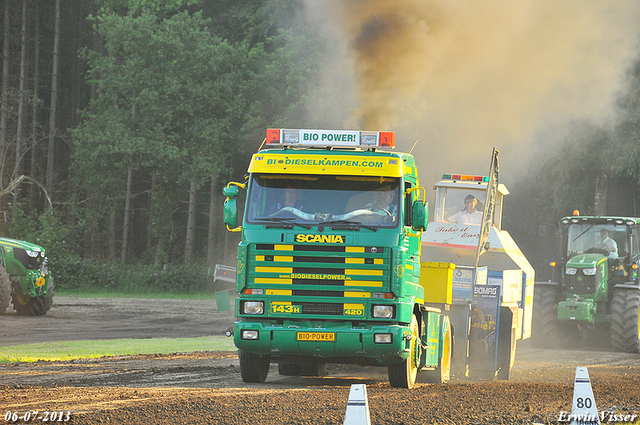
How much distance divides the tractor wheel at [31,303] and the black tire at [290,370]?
1388cm

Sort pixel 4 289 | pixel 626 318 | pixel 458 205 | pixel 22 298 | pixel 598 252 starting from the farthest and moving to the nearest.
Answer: pixel 22 298
pixel 4 289
pixel 598 252
pixel 626 318
pixel 458 205

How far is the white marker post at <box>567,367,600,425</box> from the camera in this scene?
23.9 ft

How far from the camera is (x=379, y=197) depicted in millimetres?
10695

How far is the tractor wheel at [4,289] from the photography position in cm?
2302

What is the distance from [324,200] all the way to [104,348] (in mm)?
8916

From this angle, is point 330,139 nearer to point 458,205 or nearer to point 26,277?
point 458,205

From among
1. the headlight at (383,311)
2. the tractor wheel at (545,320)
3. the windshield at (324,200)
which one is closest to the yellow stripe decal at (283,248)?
the windshield at (324,200)

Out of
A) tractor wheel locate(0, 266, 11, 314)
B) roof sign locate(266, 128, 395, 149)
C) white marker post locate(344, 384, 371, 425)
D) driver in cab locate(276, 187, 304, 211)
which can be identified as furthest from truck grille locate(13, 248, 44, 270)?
white marker post locate(344, 384, 371, 425)

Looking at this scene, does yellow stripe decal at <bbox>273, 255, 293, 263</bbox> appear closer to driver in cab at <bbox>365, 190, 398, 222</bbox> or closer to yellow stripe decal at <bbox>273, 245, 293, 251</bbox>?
yellow stripe decal at <bbox>273, 245, 293, 251</bbox>

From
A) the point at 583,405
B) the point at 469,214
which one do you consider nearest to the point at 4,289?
the point at 469,214

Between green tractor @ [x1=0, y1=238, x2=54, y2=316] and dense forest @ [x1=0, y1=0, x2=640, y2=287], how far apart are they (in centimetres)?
1391

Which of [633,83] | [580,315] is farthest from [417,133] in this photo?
[633,83]

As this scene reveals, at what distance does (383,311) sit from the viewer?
10359 mm

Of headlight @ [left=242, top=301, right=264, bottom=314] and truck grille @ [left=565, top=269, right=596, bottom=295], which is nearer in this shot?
headlight @ [left=242, top=301, right=264, bottom=314]
